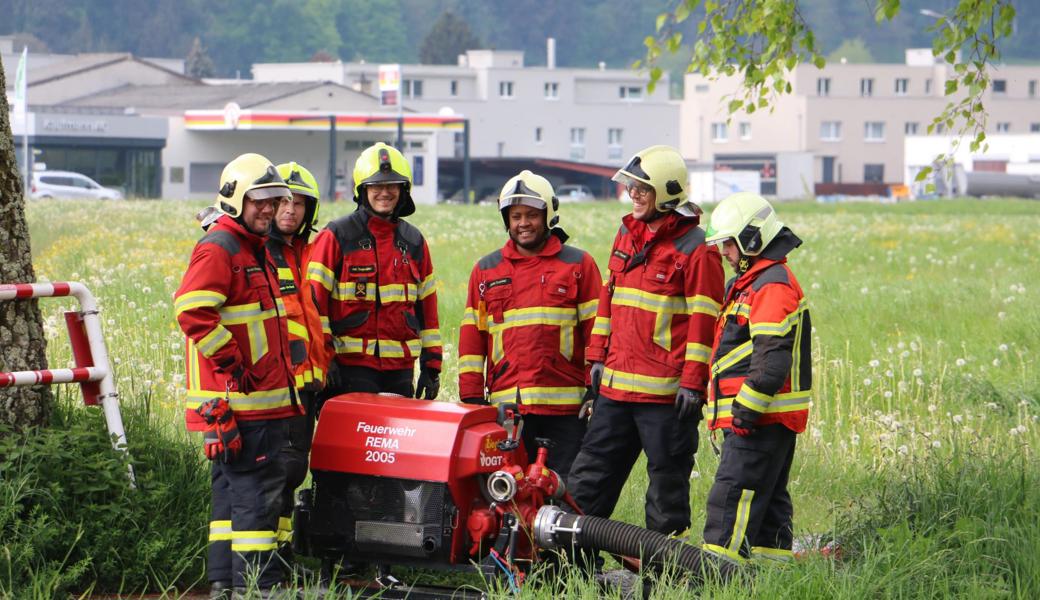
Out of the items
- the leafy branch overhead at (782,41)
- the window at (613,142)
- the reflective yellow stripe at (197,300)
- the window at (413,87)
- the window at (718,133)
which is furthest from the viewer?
the window at (718,133)

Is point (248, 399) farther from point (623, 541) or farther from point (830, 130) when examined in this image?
point (830, 130)

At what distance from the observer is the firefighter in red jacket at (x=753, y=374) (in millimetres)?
6418

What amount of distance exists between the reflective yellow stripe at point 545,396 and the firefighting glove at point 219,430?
1625mm

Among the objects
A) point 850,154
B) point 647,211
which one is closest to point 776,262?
point 647,211

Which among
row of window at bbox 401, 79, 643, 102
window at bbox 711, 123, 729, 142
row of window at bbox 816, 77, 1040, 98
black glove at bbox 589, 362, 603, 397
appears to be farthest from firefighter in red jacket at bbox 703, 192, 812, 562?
row of window at bbox 816, 77, 1040, 98

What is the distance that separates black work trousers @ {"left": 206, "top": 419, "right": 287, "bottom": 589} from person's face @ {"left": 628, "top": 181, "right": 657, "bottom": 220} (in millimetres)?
2036

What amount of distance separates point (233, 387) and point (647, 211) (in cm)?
219

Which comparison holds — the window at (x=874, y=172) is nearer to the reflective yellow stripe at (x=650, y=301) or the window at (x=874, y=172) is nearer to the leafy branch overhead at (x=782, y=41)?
the leafy branch overhead at (x=782, y=41)

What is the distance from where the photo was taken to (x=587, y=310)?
7465 mm

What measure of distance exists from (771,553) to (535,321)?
64.6 inches

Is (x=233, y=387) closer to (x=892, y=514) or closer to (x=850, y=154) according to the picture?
(x=892, y=514)

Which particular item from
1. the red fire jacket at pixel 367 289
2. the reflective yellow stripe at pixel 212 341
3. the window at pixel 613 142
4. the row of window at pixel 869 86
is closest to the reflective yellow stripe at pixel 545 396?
the red fire jacket at pixel 367 289

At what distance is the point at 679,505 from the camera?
7.13 metres

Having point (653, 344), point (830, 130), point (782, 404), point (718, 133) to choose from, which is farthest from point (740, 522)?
point (718, 133)
